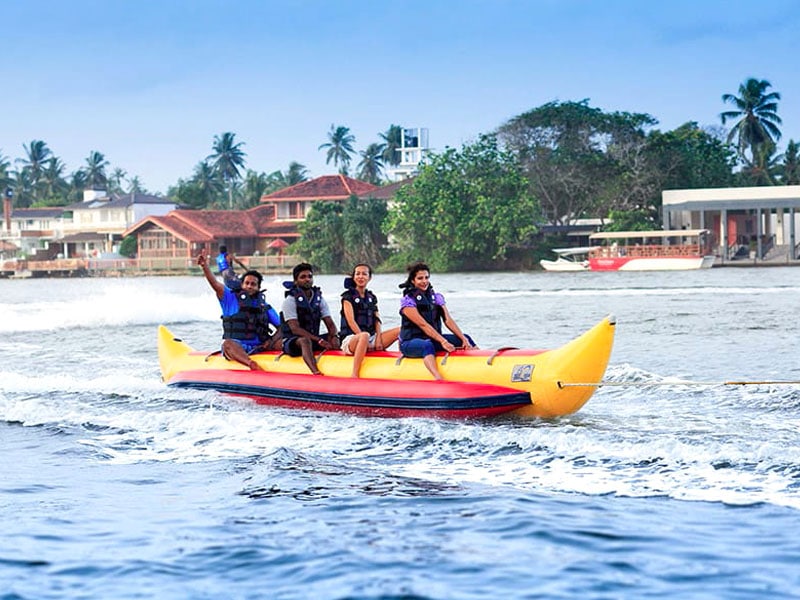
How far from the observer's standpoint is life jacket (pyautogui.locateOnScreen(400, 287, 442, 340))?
9438mm

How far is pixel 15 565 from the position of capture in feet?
18.3

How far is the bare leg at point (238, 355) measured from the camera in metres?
10.7

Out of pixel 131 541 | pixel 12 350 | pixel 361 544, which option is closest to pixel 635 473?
pixel 361 544

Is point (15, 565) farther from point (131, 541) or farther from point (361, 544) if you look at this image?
point (361, 544)

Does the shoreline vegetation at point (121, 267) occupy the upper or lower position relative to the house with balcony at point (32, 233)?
lower

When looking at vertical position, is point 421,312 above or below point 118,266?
below

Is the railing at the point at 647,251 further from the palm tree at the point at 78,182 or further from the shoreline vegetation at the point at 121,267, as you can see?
the palm tree at the point at 78,182

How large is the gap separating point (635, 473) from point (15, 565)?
138 inches

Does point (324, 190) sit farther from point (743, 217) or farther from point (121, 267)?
point (743, 217)

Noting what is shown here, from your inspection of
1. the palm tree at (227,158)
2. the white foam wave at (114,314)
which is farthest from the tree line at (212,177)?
the white foam wave at (114,314)

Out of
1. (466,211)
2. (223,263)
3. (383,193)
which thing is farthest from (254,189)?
(223,263)

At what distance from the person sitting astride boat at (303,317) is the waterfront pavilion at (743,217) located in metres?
39.8

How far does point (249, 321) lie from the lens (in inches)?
436

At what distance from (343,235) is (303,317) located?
44.5 meters
